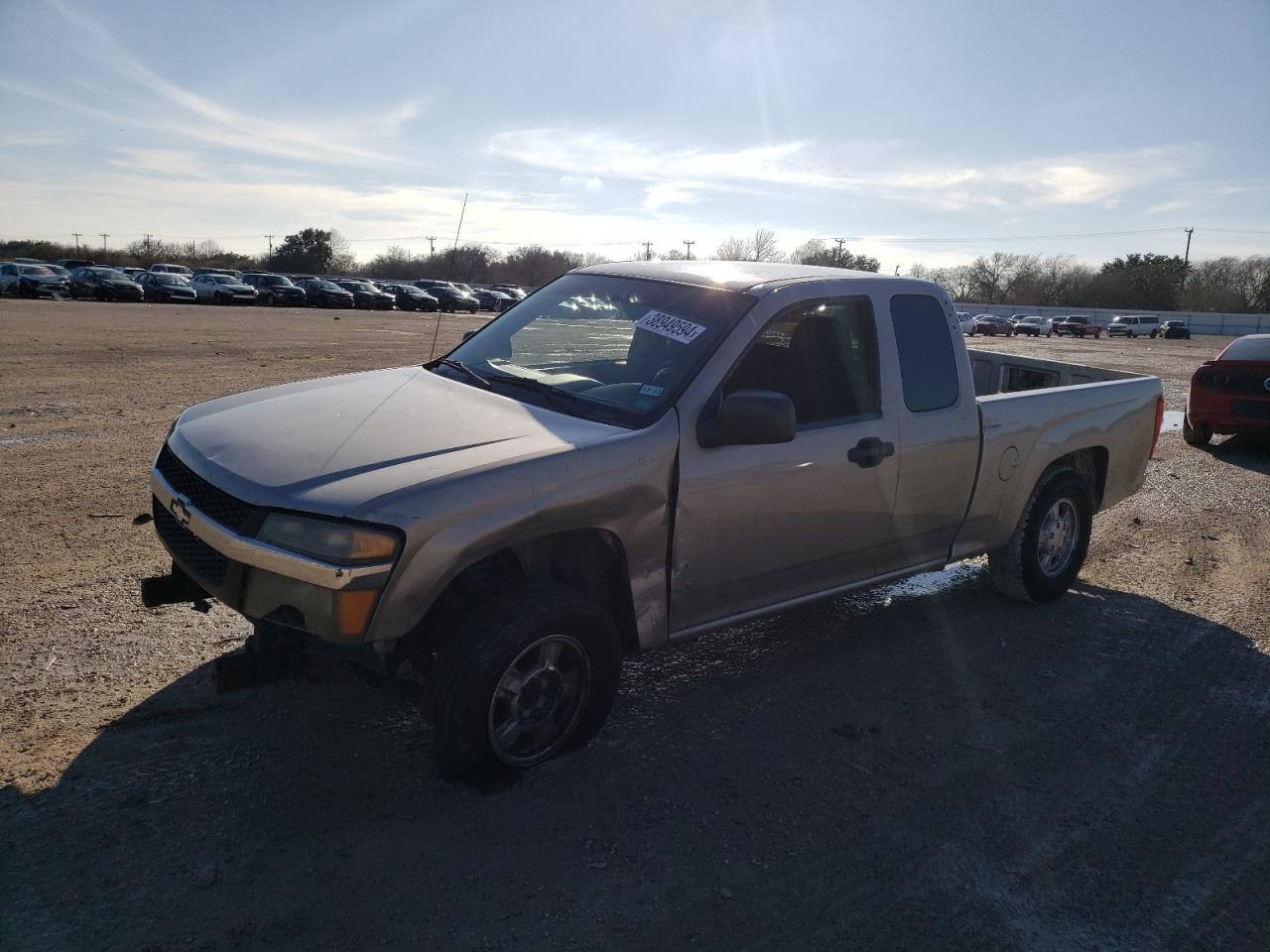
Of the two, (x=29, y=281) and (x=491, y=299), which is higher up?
(x=29, y=281)

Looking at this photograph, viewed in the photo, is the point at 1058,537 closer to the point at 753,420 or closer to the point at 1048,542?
the point at 1048,542

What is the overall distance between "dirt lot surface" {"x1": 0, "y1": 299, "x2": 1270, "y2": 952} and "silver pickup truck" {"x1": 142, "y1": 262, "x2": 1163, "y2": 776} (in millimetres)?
374

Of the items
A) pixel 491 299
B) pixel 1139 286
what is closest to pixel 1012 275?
pixel 1139 286

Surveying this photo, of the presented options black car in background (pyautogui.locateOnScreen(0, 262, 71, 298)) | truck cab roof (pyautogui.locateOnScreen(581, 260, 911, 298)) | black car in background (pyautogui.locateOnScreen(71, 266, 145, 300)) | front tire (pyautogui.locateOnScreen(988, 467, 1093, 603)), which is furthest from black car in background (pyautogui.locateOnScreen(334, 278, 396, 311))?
front tire (pyautogui.locateOnScreen(988, 467, 1093, 603))

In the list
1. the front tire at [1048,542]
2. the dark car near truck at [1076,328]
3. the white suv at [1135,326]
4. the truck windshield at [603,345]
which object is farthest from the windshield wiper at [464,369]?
the white suv at [1135,326]

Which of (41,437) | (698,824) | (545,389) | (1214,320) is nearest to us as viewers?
(698,824)

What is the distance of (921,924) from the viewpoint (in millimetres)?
2787

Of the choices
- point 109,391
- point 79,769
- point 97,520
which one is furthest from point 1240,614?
point 109,391

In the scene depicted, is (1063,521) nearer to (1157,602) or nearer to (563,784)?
(1157,602)

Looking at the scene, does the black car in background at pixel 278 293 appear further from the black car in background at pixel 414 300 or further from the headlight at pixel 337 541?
the headlight at pixel 337 541

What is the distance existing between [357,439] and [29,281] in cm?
4677

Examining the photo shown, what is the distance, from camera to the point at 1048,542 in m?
5.61

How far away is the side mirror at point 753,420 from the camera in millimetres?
3508

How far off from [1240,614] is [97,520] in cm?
720
